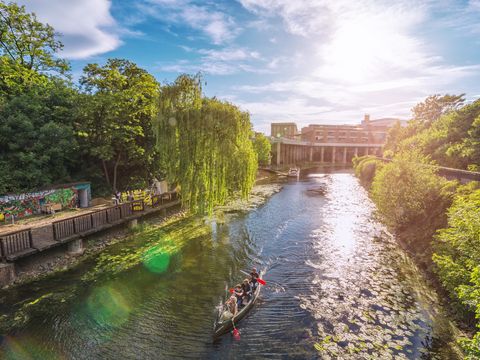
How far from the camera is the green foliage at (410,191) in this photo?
20.2m

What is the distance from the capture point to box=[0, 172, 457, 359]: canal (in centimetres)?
1084

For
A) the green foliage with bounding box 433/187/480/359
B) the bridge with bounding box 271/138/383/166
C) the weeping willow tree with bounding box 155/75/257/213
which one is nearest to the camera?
the green foliage with bounding box 433/187/480/359

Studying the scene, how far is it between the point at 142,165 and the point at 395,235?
2769cm

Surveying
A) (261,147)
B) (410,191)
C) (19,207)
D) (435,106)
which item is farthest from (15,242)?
(435,106)

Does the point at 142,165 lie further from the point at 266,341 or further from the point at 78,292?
the point at 266,341

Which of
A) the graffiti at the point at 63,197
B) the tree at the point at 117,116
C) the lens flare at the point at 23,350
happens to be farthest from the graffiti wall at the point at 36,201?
the lens flare at the point at 23,350

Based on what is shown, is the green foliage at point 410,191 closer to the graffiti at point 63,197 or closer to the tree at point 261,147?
the graffiti at point 63,197

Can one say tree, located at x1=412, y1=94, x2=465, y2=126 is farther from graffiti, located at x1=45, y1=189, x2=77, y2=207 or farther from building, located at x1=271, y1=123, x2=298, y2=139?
building, located at x1=271, y1=123, x2=298, y2=139

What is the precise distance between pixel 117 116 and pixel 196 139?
10.0 metres

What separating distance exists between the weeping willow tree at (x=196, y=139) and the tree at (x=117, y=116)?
3467mm

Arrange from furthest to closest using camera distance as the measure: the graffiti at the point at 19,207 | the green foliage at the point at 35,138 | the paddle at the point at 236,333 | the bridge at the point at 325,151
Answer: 1. the bridge at the point at 325,151
2. the green foliage at the point at 35,138
3. the graffiti at the point at 19,207
4. the paddle at the point at 236,333

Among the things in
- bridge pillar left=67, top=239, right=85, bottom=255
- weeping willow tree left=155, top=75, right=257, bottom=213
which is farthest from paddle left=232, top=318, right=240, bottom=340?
bridge pillar left=67, top=239, right=85, bottom=255

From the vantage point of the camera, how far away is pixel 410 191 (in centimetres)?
2136

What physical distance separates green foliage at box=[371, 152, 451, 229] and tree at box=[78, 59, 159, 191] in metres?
22.3
